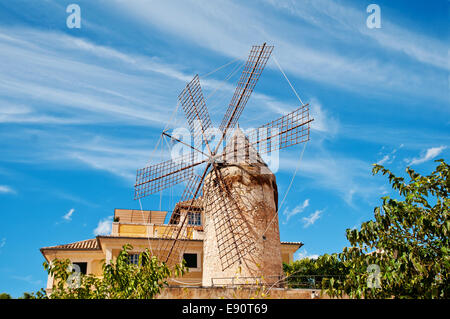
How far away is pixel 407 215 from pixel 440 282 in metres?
1.52

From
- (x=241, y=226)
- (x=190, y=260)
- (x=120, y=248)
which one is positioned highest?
(x=241, y=226)

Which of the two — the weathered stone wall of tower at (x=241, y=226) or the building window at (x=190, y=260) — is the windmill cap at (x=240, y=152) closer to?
the weathered stone wall of tower at (x=241, y=226)

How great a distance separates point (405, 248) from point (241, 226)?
9.81m

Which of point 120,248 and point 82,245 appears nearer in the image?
point 120,248

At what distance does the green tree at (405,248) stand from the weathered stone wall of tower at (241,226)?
26.2 ft

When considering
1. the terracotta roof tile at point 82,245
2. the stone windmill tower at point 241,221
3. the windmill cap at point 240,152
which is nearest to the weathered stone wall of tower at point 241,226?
the stone windmill tower at point 241,221

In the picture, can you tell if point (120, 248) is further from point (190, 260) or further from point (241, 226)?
point (241, 226)

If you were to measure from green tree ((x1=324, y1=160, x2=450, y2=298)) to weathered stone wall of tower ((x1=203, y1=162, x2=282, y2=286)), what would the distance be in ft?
26.2

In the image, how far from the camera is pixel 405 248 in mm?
9078

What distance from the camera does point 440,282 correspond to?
8.74 m

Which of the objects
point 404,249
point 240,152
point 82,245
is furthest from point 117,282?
point 82,245

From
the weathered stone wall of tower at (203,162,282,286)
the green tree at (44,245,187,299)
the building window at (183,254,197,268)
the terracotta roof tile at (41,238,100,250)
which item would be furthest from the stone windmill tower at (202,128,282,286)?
the terracotta roof tile at (41,238,100,250)

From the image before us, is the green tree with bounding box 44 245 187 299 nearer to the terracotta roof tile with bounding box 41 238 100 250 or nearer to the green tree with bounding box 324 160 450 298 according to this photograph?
the green tree with bounding box 324 160 450 298
